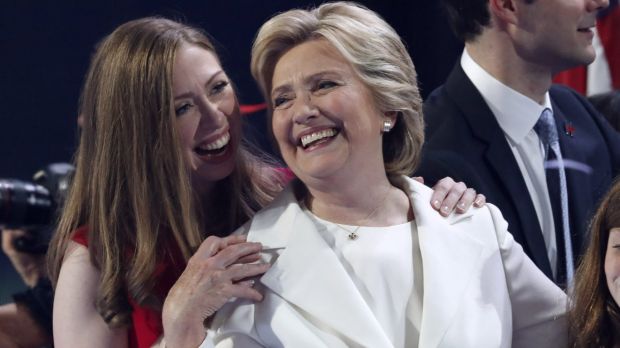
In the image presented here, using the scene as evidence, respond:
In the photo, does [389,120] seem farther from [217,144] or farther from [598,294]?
[598,294]

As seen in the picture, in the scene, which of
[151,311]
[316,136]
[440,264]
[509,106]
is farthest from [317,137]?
[509,106]

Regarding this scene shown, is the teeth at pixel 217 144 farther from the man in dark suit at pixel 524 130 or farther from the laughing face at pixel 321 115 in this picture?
the man in dark suit at pixel 524 130

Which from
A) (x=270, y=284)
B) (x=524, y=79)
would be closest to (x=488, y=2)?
(x=524, y=79)

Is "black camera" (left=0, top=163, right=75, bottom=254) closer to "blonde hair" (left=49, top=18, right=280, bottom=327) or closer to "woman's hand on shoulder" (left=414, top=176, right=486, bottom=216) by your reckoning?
"blonde hair" (left=49, top=18, right=280, bottom=327)

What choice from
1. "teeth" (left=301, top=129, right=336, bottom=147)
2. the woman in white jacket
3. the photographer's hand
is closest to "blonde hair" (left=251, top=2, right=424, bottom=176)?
the woman in white jacket

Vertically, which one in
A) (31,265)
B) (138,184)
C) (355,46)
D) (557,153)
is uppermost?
(355,46)

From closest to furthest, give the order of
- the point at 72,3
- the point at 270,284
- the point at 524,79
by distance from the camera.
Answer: the point at 270,284 → the point at 524,79 → the point at 72,3

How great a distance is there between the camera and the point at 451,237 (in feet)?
6.44

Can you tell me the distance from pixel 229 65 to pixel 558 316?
179cm

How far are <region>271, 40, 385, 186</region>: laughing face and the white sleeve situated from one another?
329 millimetres

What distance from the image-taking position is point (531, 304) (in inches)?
78.8

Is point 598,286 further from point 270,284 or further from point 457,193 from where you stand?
point 270,284

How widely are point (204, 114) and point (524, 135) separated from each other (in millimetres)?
826

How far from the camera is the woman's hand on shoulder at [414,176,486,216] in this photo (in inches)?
79.4
